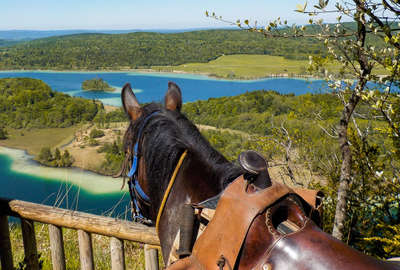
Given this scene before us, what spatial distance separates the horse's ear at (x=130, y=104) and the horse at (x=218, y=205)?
0.09m

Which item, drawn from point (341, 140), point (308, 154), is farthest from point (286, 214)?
point (308, 154)

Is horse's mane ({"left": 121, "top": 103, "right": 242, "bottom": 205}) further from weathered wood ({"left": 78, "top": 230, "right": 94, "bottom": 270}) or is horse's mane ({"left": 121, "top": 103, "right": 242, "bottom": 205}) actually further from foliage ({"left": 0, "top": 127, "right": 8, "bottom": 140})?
foliage ({"left": 0, "top": 127, "right": 8, "bottom": 140})

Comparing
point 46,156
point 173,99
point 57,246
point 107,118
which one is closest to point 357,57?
point 173,99

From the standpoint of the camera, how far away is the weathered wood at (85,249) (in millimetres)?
1928

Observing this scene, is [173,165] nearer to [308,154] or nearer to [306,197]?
[306,197]

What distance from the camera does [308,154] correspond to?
5273 mm

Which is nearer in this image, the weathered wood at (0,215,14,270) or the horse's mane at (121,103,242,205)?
the horse's mane at (121,103,242,205)

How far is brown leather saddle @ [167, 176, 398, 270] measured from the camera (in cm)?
82

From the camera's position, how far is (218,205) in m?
0.99

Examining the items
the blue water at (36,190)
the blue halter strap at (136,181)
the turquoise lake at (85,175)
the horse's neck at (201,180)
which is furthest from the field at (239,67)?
the horse's neck at (201,180)

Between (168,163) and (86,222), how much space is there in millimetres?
833

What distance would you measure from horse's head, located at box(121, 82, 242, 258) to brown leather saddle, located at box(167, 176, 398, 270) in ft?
0.72

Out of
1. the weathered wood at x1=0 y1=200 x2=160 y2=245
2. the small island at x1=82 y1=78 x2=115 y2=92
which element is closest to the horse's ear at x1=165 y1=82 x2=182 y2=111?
the weathered wood at x1=0 y1=200 x2=160 y2=245

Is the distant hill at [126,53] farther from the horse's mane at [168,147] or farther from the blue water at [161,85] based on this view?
the horse's mane at [168,147]
